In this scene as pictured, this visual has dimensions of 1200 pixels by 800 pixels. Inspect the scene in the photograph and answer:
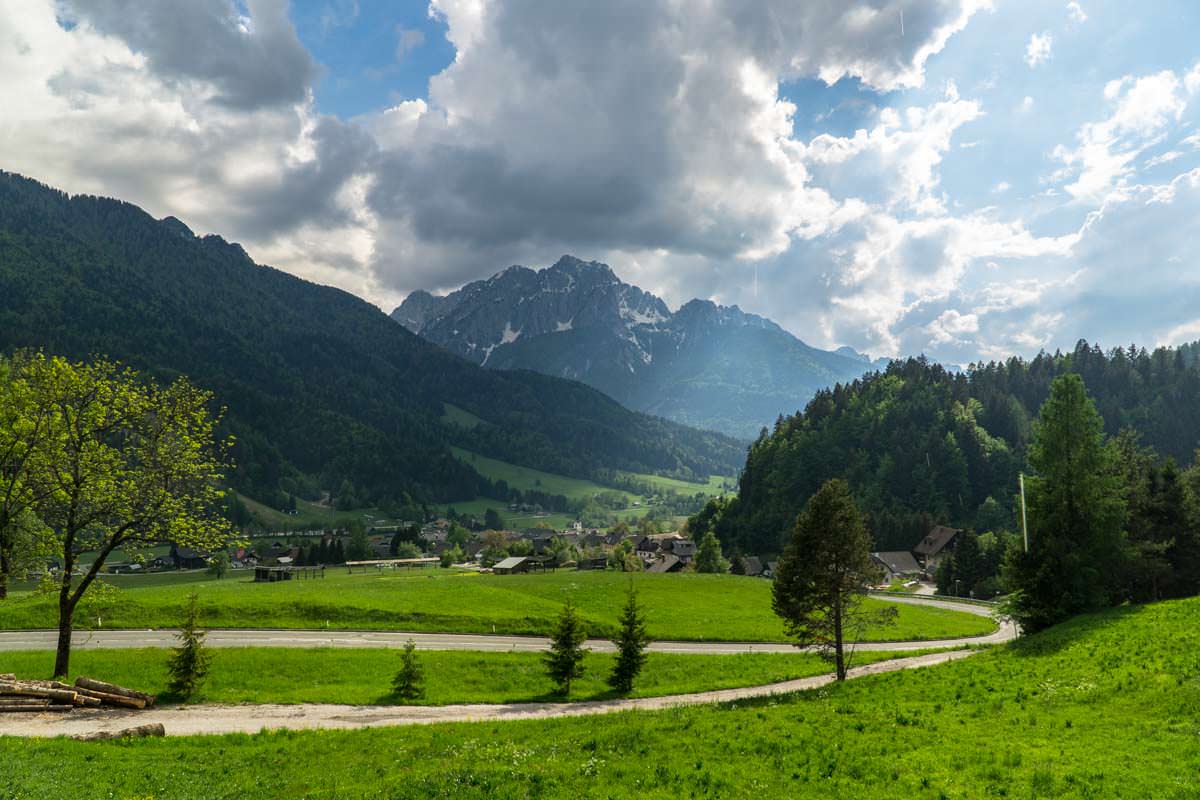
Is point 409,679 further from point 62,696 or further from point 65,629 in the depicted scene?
point 65,629

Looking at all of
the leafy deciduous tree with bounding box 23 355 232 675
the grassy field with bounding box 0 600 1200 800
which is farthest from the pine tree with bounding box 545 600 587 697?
the leafy deciduous tree with bounding box 23 355 232 675

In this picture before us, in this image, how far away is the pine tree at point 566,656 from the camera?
3866 centimetres

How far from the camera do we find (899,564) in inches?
5837

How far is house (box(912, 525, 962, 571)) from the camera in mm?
150875

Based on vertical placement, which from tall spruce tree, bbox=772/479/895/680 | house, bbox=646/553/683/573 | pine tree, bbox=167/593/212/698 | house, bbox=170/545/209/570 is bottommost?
house, bbox=170/545/209/570

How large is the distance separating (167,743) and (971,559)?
126m

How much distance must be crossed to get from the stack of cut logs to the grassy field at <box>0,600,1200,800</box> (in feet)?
23.3

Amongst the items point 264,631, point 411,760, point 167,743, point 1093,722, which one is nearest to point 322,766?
point 411,760

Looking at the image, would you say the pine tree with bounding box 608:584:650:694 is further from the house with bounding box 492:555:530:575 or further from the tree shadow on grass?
the house with bounding box 492:555:530:575

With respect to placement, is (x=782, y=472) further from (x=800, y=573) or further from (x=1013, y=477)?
(x=800, y=573)

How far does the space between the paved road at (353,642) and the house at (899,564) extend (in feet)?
298

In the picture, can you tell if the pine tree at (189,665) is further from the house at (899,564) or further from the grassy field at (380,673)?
the house at (899,564)

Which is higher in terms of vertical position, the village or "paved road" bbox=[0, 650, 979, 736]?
"paved road" bbox=[0, 650, 979, 736]

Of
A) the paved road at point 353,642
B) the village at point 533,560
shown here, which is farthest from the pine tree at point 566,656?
the village at point 533,560
